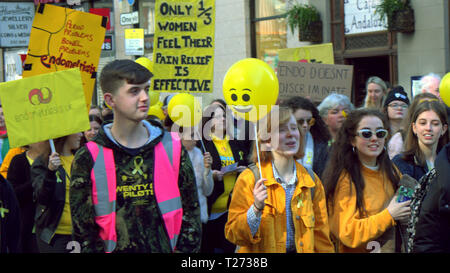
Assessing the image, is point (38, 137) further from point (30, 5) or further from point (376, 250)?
point (30, 5)

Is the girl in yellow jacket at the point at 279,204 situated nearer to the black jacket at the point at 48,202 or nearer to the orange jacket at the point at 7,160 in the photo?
the black jacket at the point at 48,202

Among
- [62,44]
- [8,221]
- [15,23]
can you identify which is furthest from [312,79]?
[15,23]

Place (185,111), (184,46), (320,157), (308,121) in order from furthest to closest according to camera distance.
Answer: (184,46), (185,111), (308,121), (320,157)

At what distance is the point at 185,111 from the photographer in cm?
747

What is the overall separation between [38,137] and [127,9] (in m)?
17.1

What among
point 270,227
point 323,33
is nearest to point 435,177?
point 270,227

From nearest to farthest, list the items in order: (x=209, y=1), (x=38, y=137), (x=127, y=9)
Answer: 1. (x=38, y=137)
2. (x=209, y=1)
3. (x=127, y=9)

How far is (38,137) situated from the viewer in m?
5.69

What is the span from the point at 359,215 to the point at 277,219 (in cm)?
57

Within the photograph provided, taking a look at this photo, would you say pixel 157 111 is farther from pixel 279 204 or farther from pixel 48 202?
pixel 279 204

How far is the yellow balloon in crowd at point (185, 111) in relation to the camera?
737 cm

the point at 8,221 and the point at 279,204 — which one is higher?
the point at 8,221

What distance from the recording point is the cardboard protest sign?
18.6 ft
